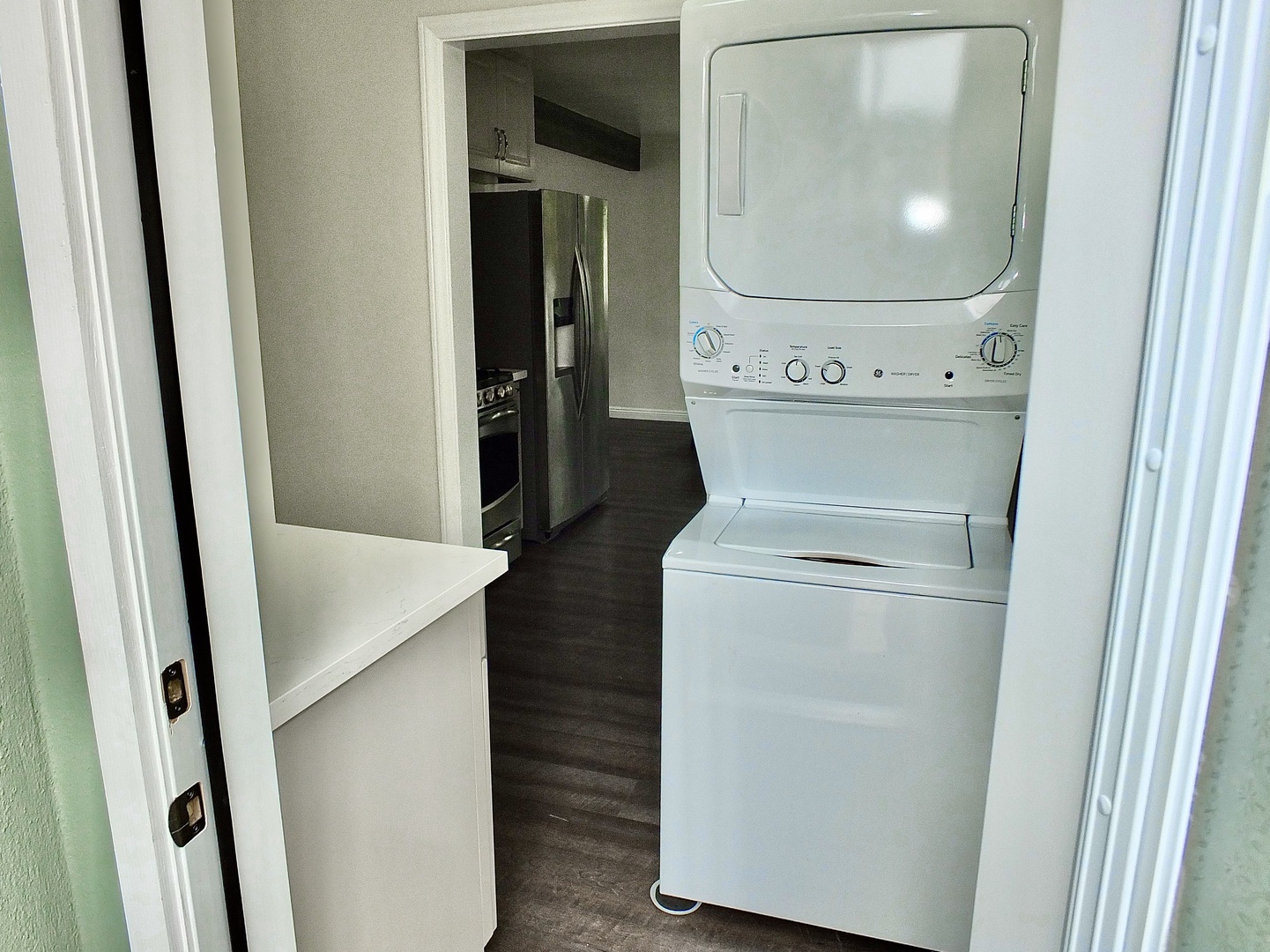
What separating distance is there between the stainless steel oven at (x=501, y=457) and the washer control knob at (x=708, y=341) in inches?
82.3

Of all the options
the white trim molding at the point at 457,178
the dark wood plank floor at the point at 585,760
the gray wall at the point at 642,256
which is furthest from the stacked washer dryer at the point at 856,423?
the gray wall at the point at 642,256

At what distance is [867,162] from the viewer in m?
1.71

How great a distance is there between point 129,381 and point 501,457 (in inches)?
139

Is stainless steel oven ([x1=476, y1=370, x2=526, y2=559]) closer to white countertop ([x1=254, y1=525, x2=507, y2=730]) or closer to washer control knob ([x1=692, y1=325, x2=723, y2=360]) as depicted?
washer control knob ([x1=692, y1=325, x2=723, y2=360])

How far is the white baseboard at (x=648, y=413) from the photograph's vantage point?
7922 mm

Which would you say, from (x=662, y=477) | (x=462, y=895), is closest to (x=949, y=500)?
(x=462, y=895)

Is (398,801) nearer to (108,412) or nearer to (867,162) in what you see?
(108,412)

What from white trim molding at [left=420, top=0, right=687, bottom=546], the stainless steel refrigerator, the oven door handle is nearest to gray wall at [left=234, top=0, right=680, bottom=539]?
white trim molding at [left=420, top=0, right=687, bottom=546]

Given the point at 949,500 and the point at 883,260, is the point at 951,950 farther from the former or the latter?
the point at 883,260

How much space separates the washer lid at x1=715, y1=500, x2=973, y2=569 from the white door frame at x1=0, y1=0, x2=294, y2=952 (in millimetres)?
1193

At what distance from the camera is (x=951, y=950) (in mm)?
1739

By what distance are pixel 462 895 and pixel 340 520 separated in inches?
54.4

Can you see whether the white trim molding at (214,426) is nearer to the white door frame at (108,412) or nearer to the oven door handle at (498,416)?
the white door frame at (108,412)

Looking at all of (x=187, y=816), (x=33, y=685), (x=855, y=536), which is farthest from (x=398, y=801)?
(x=855, y=536)
